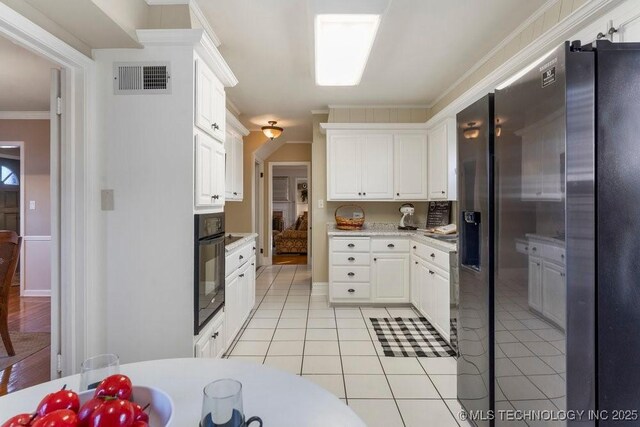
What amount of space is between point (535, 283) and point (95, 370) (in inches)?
56.5

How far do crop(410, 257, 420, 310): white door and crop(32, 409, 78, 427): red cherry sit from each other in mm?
3395

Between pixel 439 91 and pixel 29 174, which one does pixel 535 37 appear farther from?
pixel 29 174

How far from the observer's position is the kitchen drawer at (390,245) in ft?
12.4

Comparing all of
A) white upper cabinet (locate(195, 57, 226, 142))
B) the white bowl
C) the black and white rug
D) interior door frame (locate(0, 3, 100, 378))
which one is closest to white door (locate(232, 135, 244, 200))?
white upper cabinet (locate(195, 57, 226, 142))

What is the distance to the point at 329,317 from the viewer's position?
357cm

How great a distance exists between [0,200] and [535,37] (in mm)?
8177

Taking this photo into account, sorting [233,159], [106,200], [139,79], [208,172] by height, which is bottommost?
[106,200]

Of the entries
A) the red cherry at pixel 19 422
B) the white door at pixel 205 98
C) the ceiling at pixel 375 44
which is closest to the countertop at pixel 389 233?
the ceiling at pixel 375 44

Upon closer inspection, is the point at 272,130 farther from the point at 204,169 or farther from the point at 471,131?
the point at 471,131

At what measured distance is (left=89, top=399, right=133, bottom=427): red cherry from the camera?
0.51 metres

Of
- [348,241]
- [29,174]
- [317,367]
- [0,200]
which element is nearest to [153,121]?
[317,367]

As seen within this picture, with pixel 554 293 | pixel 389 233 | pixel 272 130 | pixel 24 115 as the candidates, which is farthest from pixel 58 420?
pixel 24 115

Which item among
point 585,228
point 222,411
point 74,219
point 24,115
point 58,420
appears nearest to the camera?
point 58,420

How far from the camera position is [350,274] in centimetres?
384
